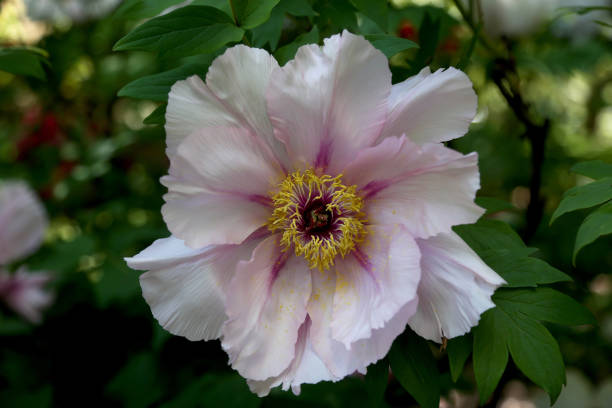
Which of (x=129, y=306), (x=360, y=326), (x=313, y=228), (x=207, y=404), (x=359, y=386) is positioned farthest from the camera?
(x=129, y=306)

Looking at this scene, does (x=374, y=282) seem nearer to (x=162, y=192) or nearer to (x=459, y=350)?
(x=459, y=350)

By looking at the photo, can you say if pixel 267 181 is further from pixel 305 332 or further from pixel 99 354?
pixel 99 354

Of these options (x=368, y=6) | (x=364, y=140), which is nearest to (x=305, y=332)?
(x=364, y=140)

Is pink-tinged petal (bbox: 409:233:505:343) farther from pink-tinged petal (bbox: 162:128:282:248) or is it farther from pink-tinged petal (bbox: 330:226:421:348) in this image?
pink-tinged petal (bbox: 162:128:282:248)

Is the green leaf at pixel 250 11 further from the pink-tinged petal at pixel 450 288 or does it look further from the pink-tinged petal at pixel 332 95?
the pink-tinged petal at pixel 450 288

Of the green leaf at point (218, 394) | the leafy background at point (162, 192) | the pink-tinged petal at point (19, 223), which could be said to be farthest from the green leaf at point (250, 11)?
the pink-tinged petal at point (19, 223)

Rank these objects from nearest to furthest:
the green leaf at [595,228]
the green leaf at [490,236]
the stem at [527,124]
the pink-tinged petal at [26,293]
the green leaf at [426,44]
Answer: the green leaf at [595,228] < the green leaf at [490,236] < the green leaf at [426,44] < the stem at [527,124] < the pink-tinged petal at [26,293]
